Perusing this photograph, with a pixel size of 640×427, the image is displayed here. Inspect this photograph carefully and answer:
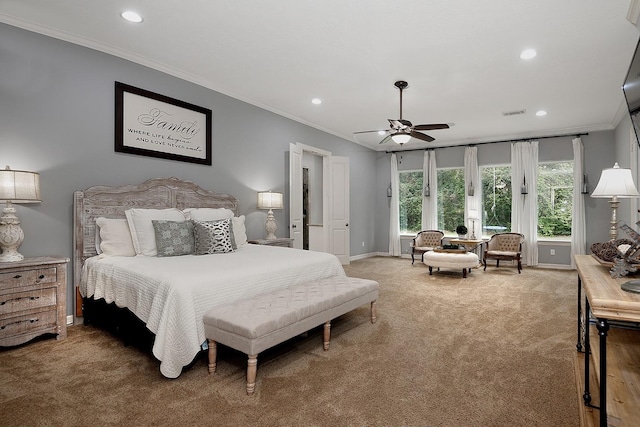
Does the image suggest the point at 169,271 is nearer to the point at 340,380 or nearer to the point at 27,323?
the point at 27,323

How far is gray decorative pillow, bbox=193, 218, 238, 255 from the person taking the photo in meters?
3.52

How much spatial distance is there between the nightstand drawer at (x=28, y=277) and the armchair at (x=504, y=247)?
21.2 ft

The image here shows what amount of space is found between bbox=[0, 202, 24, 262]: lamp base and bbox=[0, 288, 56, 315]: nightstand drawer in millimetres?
303

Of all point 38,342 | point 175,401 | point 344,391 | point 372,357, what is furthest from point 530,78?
point 38,342

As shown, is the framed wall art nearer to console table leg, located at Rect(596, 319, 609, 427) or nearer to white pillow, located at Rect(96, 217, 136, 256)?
white pillow, located at Rect(96, 217, 136, 256)

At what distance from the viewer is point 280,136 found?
573cm

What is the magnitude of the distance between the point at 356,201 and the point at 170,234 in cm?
516

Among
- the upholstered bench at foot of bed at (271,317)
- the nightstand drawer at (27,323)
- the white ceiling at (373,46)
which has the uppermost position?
the white ceiling at (373,46)

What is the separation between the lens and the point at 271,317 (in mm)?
2234

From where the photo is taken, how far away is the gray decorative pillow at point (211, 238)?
3521mm

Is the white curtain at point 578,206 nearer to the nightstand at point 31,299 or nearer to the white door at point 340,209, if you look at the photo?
the white door at point 340,209

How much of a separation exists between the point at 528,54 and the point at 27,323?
5.25 metres

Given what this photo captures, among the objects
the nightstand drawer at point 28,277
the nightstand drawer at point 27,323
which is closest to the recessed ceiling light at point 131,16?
the nightstand drawer at point 28,277

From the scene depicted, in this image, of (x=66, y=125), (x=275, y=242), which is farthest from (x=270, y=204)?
(x=66, y=125)
